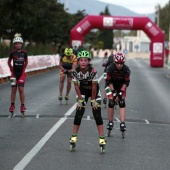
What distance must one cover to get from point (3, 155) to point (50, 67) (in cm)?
3663

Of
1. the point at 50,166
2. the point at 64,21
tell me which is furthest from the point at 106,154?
the point at 64,21

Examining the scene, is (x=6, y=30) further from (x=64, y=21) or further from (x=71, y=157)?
(x=71, y=157)

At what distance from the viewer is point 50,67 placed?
1774 inches

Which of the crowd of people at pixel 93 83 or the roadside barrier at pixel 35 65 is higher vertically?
the crowd of people at pixel 93 83

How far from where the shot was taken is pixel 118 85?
1089 cm

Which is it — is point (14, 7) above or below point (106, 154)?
above

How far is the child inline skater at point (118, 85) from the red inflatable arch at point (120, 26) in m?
45.0

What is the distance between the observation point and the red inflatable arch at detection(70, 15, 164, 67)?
55.7 meters

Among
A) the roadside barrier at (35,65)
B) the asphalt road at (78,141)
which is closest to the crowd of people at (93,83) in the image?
the asphalt road at (78,141)

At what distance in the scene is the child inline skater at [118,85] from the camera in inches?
418

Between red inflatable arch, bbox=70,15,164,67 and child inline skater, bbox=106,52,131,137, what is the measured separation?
4501 centimetres

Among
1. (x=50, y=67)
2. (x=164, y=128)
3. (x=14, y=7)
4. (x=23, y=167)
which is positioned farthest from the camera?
(x=50, y=67)

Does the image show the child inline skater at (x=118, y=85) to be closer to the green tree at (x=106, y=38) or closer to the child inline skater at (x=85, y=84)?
the child inline skater at (x=85, y=84)

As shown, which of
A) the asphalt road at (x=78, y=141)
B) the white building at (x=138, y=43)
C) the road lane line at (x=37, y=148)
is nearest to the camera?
the road lane line at (x=37, y=148)
